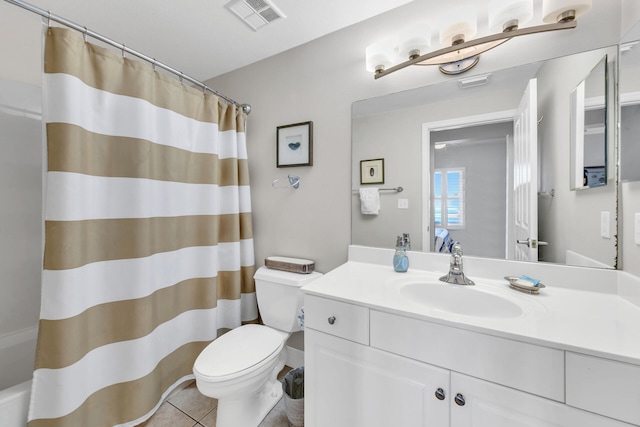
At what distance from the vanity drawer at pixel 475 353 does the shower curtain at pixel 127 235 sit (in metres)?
1.16

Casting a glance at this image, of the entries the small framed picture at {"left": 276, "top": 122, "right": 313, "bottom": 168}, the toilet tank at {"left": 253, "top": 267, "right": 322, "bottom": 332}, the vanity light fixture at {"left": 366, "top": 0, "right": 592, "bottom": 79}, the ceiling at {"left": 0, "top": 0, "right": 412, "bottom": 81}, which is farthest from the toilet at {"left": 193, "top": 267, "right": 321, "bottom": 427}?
the ceiling at {"left": 0, "top": 0, "right": 412, "bottom": 81}

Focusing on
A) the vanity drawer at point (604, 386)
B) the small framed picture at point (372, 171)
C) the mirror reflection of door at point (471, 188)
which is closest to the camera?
the vanity drawer at point (604, 386)

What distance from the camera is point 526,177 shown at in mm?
1119

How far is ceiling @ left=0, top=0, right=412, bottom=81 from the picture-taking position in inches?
52.9

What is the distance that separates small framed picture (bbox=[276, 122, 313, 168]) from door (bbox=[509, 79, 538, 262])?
1.10 m

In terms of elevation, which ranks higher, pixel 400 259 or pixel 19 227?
pixel 19 227

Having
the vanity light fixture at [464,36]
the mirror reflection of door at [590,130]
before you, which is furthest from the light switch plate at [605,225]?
the vanity light fixture at [464,36]

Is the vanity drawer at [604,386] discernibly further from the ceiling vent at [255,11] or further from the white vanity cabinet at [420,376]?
the ceiling vent at [255,11]

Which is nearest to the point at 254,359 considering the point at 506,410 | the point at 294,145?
the point at 506,410

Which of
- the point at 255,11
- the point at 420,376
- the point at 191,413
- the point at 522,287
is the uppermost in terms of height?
the point at 255,11

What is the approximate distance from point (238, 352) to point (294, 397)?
472mm

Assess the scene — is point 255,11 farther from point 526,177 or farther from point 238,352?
point 238,352

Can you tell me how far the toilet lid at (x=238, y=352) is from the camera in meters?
1.13

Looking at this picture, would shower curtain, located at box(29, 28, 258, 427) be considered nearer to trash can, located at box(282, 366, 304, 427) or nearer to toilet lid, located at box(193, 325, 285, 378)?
toilet lid, located at box(193, 325, 285, 378)
